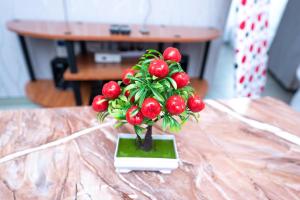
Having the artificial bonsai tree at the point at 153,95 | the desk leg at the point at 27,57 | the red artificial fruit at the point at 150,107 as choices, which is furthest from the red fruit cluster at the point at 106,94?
the desk leg at the point at 27,57

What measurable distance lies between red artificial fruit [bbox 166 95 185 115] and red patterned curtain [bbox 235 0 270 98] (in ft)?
4.13

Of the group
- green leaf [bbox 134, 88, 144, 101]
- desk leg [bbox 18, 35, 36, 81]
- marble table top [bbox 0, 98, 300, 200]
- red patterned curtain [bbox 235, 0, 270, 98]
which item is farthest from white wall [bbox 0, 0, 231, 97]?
green leaf [bbox 134, 88, 144, 101]

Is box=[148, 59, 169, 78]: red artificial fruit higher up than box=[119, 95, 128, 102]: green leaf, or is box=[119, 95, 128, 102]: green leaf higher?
box=[148, 59, 169, 78]: red artificial fruit

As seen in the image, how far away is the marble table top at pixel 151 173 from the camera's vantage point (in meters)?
0.58

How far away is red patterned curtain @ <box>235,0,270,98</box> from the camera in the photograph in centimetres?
148

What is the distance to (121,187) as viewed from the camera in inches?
22.9

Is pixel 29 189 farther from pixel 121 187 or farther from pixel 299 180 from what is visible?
pixel 299 180

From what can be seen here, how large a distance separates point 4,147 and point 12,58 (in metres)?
1.65

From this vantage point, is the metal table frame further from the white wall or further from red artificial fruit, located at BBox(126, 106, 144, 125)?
red artificial fruit, located at BBox(126, 106, 144, 125)

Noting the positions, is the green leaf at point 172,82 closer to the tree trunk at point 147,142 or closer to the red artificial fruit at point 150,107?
the red artificial fruit at point 150,107

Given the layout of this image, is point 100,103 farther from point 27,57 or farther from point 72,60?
point 27,57

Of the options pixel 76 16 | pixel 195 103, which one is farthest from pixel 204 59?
pixel 195 103

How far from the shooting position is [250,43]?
1.61m

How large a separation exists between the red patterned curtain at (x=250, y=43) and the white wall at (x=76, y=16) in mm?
457
